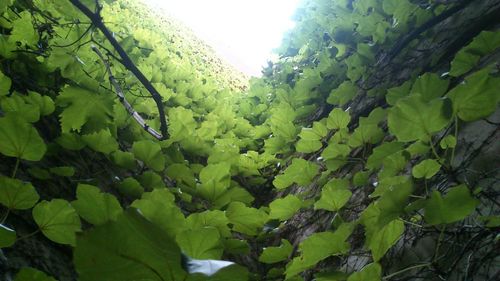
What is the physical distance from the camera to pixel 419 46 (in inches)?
67.5

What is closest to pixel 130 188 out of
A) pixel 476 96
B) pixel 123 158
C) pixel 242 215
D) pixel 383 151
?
pixel 123 158

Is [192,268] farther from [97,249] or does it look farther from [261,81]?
[261,81]

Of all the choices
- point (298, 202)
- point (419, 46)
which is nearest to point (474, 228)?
point (298, 202)

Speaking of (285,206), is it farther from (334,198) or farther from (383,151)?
(383,151)

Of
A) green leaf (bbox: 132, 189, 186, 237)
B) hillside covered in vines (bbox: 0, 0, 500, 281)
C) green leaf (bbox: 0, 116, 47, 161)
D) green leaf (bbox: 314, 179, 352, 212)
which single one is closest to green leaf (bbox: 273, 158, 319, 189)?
hillside covered in vines (bbox: 0, 0, 500, 281)

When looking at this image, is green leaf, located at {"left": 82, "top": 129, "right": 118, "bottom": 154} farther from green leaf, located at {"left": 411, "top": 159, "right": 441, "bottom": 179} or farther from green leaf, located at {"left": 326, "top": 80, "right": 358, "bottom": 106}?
green leaf, located at {"left": 326, "top": 80, "right": 358, "bottom": 106}

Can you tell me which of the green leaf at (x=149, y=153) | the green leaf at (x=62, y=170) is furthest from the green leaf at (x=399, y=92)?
A: the green leaf at (x=62, y=170)

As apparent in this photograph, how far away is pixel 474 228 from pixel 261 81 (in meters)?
3.33

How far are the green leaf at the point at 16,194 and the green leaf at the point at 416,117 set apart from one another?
0.73 metres

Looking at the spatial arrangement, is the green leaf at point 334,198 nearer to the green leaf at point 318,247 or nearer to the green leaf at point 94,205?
the green leaf at point 318,247

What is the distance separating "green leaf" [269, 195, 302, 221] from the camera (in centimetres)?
120

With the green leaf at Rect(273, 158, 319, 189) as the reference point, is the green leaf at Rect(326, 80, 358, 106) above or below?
above

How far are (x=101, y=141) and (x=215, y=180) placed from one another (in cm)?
40

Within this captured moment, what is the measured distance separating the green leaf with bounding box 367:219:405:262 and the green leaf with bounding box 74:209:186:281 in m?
0.45
